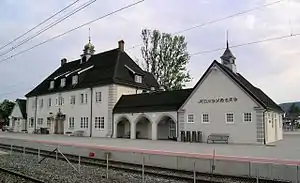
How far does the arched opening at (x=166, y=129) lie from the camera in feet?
110

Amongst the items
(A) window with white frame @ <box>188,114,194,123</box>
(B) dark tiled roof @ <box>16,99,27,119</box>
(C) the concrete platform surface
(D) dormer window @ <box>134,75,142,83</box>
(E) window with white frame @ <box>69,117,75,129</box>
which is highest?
(D) dormer window @ <box>134,75,142,83</box>

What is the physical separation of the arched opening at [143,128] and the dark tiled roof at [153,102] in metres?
1.64

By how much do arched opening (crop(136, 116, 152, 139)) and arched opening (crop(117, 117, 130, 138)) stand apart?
4.73ft

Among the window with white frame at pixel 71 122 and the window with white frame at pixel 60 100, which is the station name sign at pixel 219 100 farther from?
the window with white frame at pixel 60 100

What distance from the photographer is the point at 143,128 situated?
116 ft

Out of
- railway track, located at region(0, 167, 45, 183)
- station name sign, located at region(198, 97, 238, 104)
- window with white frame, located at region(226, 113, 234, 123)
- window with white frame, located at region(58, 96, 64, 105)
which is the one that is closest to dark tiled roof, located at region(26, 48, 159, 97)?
window with white frame, located at region(58, 96, 64, 105)

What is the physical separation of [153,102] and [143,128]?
377 centimetres

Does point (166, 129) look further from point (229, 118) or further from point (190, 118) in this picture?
point (229, 118)

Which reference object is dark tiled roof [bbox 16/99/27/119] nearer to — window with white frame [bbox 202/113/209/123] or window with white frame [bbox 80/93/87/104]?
window with white frame [bbox 80/93/87/104]

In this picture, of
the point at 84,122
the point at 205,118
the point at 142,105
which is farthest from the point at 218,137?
the point at 84,122

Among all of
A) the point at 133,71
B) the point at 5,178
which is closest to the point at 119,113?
the point at 133,71

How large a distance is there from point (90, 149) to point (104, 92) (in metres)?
18.9

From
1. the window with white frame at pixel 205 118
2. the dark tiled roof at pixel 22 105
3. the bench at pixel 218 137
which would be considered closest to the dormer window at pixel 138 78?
the window with white frame at pixel 205 118

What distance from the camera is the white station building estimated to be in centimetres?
2662
